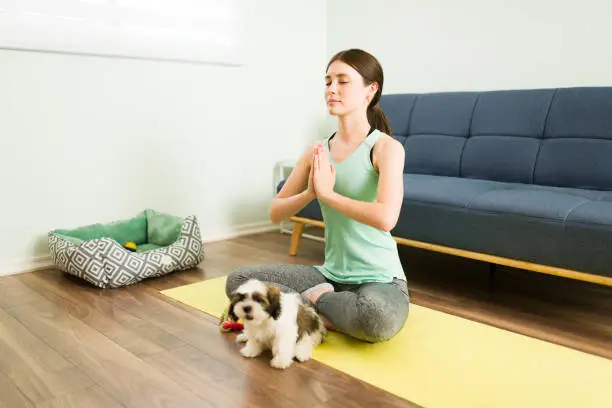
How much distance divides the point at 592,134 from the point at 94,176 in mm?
2451

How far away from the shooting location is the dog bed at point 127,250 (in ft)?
8.05

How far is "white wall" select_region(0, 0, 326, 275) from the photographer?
106 inches

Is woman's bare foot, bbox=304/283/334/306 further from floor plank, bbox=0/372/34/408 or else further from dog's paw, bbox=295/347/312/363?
floor plank, bbox=0/372/34/408

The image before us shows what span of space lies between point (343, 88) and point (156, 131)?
1678 millimetres

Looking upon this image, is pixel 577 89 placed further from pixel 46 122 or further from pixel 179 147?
pixel 46 122

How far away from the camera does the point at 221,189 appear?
346 cm

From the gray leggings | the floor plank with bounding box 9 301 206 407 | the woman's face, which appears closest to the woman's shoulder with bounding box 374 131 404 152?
the woman's face

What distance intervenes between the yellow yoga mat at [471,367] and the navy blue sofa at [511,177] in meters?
0.35

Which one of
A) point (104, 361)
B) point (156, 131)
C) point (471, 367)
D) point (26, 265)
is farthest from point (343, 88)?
point (26, 265)

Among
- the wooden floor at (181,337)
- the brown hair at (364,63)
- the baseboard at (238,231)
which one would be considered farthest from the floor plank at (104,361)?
the baseboard at (238,231)

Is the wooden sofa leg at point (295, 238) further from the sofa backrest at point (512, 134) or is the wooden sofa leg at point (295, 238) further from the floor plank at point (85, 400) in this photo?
the floor plank at point (85, 400)

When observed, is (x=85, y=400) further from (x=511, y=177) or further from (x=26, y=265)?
(x=511, y=177)

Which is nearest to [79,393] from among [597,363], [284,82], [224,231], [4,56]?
[597,363]

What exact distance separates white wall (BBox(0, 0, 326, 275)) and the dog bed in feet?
0.50
